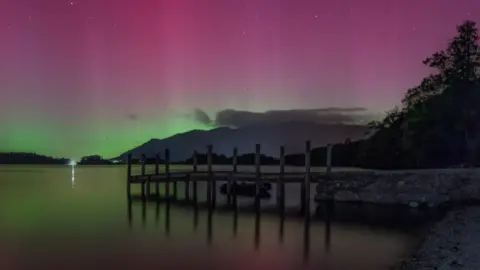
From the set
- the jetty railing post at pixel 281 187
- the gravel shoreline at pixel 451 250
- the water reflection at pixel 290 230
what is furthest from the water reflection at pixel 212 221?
the gravel shoreline at pixel 451 250

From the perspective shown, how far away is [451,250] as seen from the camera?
11039 mm

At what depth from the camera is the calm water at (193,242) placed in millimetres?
12664

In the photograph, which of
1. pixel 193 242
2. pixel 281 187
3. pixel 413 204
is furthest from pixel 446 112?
pixel 193 242

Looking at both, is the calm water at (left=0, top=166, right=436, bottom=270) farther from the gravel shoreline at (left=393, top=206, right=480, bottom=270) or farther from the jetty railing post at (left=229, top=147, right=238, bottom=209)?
the jetty railing post at (left=229, top=147, right=238, bottom=209)

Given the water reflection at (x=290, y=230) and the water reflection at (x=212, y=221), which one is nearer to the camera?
the water reflection at (x=290, y=230)

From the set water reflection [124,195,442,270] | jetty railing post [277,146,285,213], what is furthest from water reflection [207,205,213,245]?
jetty railing post [277,146,285,213]

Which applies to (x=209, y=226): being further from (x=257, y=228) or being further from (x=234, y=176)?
(x=234, y=176)

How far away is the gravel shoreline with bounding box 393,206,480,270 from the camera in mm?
9539

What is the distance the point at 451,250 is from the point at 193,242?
753 cm

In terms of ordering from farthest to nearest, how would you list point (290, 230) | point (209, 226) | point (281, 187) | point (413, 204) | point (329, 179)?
point (281, 187)
point (329, 179)
point (413, 204)
point (209, 226)
point (290, 230)

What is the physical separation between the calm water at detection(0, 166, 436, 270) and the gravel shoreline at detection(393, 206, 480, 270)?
86 centimetres

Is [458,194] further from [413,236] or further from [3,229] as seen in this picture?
[3,229]

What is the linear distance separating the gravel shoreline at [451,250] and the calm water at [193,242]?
0.86m

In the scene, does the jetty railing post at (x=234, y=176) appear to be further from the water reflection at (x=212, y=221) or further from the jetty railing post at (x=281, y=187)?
the jetty railing post at (x=281, y=187)
